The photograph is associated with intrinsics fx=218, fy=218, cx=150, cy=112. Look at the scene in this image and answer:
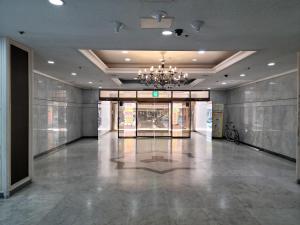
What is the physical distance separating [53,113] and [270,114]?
9619 millimetres

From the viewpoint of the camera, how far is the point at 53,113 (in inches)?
388

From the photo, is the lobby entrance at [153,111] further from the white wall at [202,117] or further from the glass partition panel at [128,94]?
the white wall at [202,117]

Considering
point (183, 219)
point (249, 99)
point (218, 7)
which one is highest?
point (218, 7)

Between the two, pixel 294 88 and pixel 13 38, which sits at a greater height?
pixel 13 38

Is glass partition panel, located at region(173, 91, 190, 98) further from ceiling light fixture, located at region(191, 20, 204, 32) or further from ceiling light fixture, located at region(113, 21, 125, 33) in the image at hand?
ceiling light fixture, located at region(113, 21, 125, 33)

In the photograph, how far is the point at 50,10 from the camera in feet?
10.8

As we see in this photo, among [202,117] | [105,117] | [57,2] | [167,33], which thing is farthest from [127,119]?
[57,2]

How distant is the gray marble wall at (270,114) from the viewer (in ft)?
26.8

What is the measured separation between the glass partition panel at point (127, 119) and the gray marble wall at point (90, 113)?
5.52 feet

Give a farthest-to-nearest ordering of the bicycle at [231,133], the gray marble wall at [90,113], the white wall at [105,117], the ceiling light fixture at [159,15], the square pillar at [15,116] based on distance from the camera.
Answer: the white wall at [105,117] < the gray marble wall at [90,113] < the bicycle at [231,133] < the square pillar at [15,116] < the ceiling light fixture at [159,15]

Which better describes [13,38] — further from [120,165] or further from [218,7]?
[120,165]

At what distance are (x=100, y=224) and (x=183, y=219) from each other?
→ 138 centimetres

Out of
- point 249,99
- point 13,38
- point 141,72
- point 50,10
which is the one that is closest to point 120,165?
point 141,72

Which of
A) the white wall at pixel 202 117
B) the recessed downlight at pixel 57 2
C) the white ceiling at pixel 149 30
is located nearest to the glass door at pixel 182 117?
the white wall at pixel 202 117
